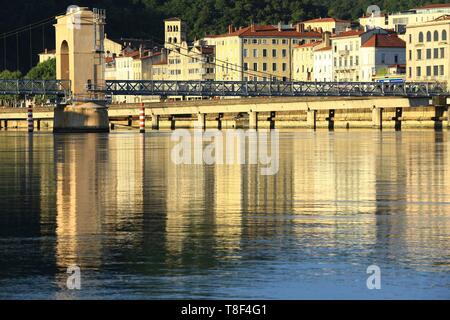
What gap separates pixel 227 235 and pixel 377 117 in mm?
113123

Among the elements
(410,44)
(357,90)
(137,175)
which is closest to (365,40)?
(410,44)

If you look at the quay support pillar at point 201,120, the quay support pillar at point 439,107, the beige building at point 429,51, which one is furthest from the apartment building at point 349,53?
the quay support pillar at point 439,107

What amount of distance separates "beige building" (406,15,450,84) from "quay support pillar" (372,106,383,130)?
1645 cm

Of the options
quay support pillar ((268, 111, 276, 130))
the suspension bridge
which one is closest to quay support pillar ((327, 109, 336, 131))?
the suspension bridge

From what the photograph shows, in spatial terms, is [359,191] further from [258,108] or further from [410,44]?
[410,44]

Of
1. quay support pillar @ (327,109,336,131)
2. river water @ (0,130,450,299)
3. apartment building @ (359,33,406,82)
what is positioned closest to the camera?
river water @ (0,130,450,299)

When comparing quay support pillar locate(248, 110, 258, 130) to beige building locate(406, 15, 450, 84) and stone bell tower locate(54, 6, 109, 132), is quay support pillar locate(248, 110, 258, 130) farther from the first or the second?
stone bell tower locate(54, 6, 109, 132)

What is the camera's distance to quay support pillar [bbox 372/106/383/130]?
131 meters

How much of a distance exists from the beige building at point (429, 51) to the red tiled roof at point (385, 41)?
19.2 meters

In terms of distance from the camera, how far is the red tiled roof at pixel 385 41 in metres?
178
